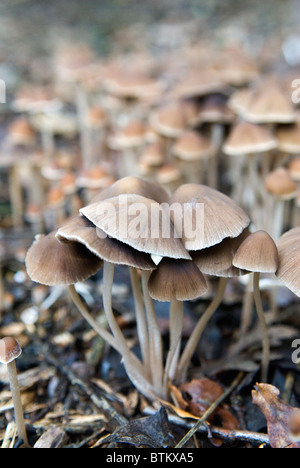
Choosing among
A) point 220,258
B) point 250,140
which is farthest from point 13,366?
point 250,140

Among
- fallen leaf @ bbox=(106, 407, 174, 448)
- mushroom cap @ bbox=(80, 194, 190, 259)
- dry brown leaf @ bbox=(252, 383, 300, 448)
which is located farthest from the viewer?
fallen leaf @ bbox=(106, 407, 174, 448)

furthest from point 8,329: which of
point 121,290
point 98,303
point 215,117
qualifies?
point 215,117

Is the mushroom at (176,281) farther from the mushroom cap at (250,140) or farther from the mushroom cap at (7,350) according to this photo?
the mushroom cap at (250,140)

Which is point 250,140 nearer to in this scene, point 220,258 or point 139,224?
→ point 220,258

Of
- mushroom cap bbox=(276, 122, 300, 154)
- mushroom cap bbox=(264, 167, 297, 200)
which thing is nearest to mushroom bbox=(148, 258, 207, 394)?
mushroom cap bbox=(264, 167, 297, 200)

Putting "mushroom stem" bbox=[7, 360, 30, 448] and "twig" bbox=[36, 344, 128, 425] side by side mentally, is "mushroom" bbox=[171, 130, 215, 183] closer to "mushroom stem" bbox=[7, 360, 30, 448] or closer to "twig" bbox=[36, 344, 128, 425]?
"twig" bbox=[36, 344, 128, 425]

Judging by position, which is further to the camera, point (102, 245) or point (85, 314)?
point (85, 314)
